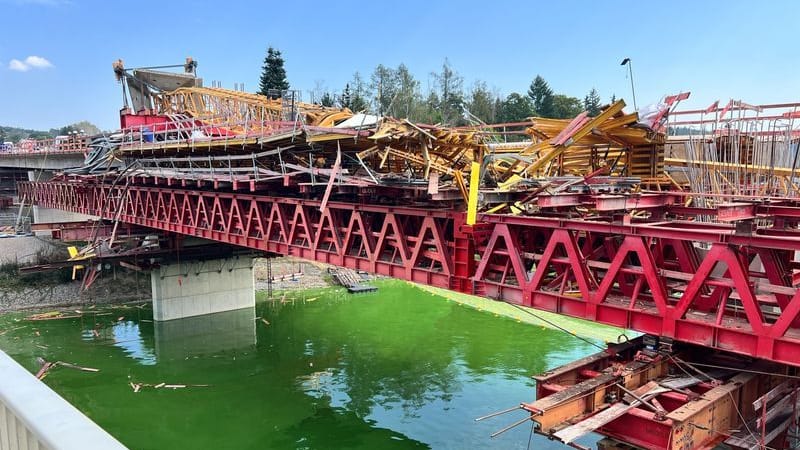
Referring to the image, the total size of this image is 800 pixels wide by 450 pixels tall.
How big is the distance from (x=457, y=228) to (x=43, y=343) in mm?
25236

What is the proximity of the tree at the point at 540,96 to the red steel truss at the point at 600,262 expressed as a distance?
52837 millimetres

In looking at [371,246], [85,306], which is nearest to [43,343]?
[85,306]

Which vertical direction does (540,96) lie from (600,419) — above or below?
above

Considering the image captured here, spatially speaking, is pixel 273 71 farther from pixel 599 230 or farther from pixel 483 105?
pixel 599 230

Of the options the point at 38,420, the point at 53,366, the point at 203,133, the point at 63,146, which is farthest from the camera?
the point at 63,146

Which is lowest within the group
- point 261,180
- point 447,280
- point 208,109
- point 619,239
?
point 447,280

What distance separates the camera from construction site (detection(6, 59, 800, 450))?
8.20m

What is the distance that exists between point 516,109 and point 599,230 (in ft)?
184

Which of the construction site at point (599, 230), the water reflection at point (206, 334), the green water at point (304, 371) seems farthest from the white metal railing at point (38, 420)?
the water reflection at point (206, 334)

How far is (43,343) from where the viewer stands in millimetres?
28141

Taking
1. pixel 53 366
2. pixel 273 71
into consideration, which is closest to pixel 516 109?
pixel 273 71

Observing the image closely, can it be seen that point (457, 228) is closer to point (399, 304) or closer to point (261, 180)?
point (261, 180)

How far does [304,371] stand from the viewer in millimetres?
24516

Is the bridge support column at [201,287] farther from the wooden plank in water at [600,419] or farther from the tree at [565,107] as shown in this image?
the tree at [565,107]
